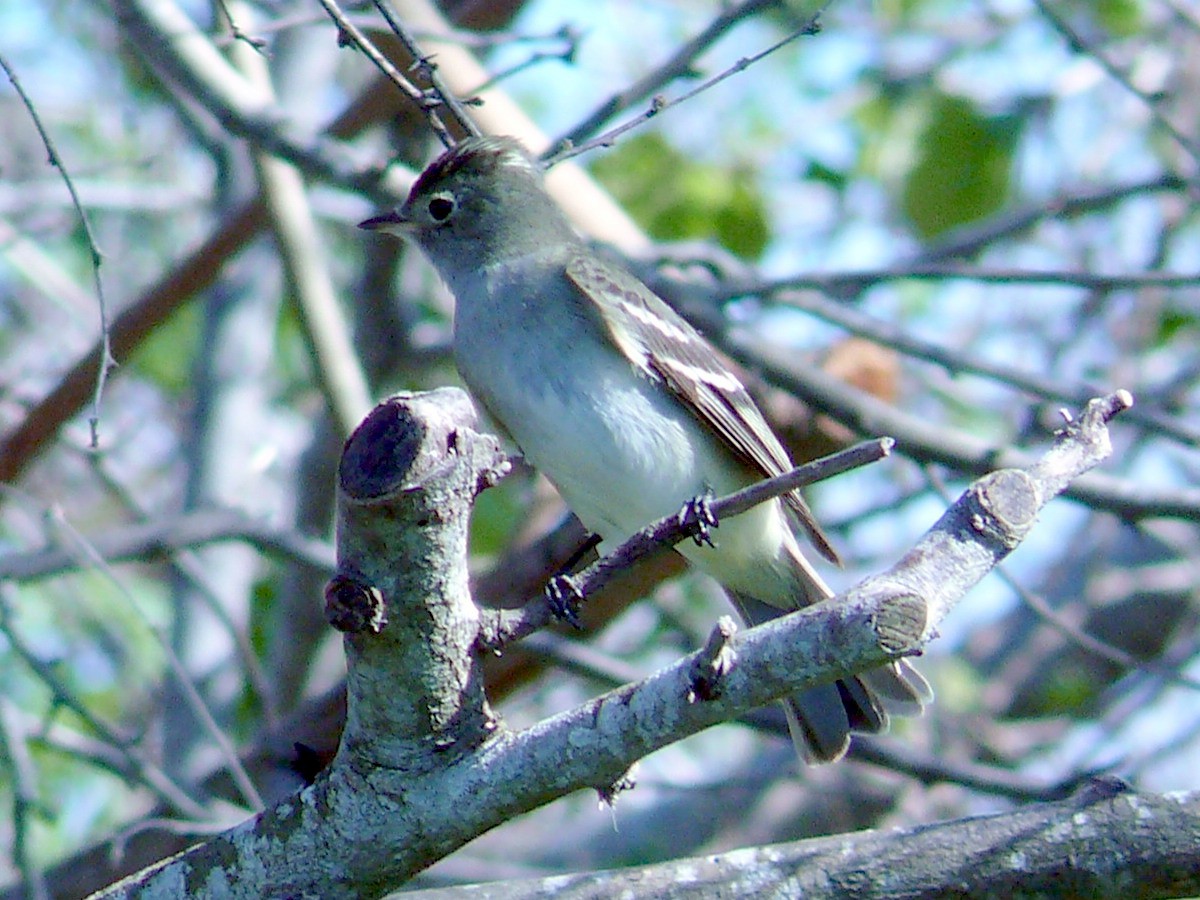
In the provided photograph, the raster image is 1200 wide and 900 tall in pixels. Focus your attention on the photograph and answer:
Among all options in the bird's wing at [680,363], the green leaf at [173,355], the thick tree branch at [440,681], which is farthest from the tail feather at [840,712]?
the green leaf at [173,355]

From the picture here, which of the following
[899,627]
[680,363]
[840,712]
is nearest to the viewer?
[899,627]

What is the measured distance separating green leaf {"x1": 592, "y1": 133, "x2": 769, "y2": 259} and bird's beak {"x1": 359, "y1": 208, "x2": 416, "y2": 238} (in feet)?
6.48

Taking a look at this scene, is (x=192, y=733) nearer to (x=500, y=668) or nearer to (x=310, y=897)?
(x=500, y=668)

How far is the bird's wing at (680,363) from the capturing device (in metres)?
4.17

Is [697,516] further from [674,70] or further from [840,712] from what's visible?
[674,70]

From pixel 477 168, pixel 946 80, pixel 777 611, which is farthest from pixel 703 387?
pixel 946 80

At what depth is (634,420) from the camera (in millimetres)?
4117

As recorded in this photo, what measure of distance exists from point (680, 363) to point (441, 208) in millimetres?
1019

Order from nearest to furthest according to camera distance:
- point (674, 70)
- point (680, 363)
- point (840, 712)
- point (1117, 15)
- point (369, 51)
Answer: point (369, 51), point (840, 712), point (680, 363), point (674, 70), point (1117, 15)

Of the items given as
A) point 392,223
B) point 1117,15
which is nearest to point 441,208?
point 392,223

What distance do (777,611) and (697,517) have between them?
1705 mm

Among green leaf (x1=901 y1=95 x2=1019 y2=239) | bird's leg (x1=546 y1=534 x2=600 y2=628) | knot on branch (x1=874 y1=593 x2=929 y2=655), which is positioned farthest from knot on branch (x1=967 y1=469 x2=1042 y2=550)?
green leaf (x1=901 y1=95 x2=1019 y2=239)

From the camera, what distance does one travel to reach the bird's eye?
4762mm

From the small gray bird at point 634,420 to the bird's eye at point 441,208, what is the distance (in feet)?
0.46
